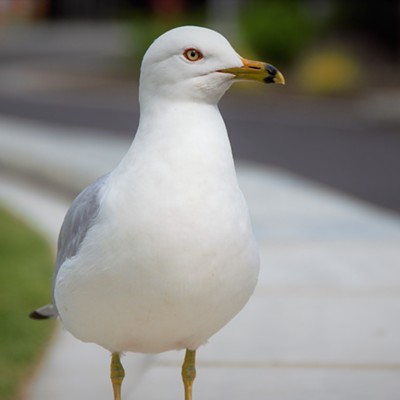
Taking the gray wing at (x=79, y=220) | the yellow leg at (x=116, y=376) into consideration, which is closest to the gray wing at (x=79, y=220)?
the gray wing at (x=79, y=220)

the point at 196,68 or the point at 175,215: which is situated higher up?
the point at 196,68

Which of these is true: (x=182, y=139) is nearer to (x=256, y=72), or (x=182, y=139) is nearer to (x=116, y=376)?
(x=256, y=72)

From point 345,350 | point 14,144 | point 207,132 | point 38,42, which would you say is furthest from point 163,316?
point 38,42

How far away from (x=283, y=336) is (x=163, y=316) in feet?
7.40

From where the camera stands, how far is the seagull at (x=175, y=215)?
396cm

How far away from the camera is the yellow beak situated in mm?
4023

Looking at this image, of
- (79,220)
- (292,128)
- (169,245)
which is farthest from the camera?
(292,128)

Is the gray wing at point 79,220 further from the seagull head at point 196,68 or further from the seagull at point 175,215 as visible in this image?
the seagull head at point 196,68

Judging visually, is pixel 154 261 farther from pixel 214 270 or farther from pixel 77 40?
pixel 77 40

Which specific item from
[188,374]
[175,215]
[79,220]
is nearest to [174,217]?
[175,215]

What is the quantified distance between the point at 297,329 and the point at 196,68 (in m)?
2.71

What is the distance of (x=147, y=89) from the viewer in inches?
163

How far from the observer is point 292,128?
18.1 m

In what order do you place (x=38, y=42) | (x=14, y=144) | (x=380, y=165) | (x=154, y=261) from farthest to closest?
(x=38, y=42)
(x=380, y=165)
(x=14, y=144)
(x=154, y=261)
